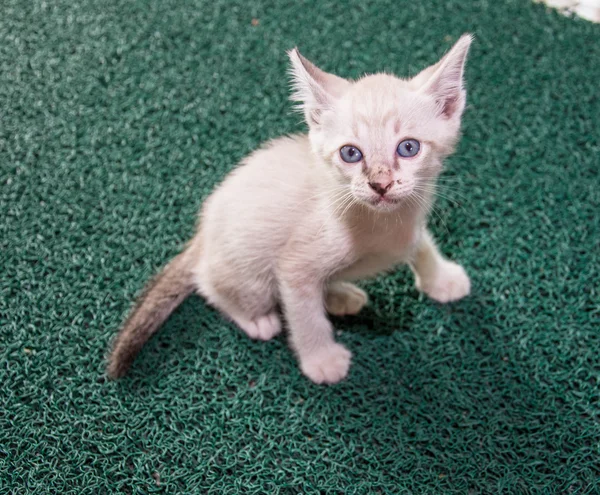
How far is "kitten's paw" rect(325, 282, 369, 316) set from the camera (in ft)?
5.06

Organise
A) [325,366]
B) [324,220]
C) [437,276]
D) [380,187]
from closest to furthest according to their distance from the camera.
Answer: [380,187] < [324,220] < [325,366] < [437,276]

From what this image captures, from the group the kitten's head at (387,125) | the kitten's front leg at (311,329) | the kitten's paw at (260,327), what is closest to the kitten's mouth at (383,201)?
the kitten's head at (387,125)

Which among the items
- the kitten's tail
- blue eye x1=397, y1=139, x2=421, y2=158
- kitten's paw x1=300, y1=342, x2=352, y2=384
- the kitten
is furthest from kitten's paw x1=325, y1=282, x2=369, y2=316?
blue eye x1=397, y1=139, x2=421, y2=158

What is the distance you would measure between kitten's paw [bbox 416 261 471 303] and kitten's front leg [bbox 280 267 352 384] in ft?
0.84

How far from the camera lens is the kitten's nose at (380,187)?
115 cm

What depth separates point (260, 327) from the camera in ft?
4.95

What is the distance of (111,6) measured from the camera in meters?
2.07

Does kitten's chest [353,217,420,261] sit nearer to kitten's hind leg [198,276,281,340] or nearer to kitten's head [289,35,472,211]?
kitten's head [289,35,472,211]

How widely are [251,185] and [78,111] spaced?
2.42 feet

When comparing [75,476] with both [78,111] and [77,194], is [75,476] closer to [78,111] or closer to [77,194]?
[77,194]

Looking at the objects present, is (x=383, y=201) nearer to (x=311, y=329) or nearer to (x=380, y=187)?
(x=380, y=187)

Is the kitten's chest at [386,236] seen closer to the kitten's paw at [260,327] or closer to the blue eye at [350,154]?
the blue eye at [350,154]

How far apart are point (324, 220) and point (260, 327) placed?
1.11ft

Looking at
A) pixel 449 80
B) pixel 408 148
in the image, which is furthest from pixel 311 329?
pixel 449 80
